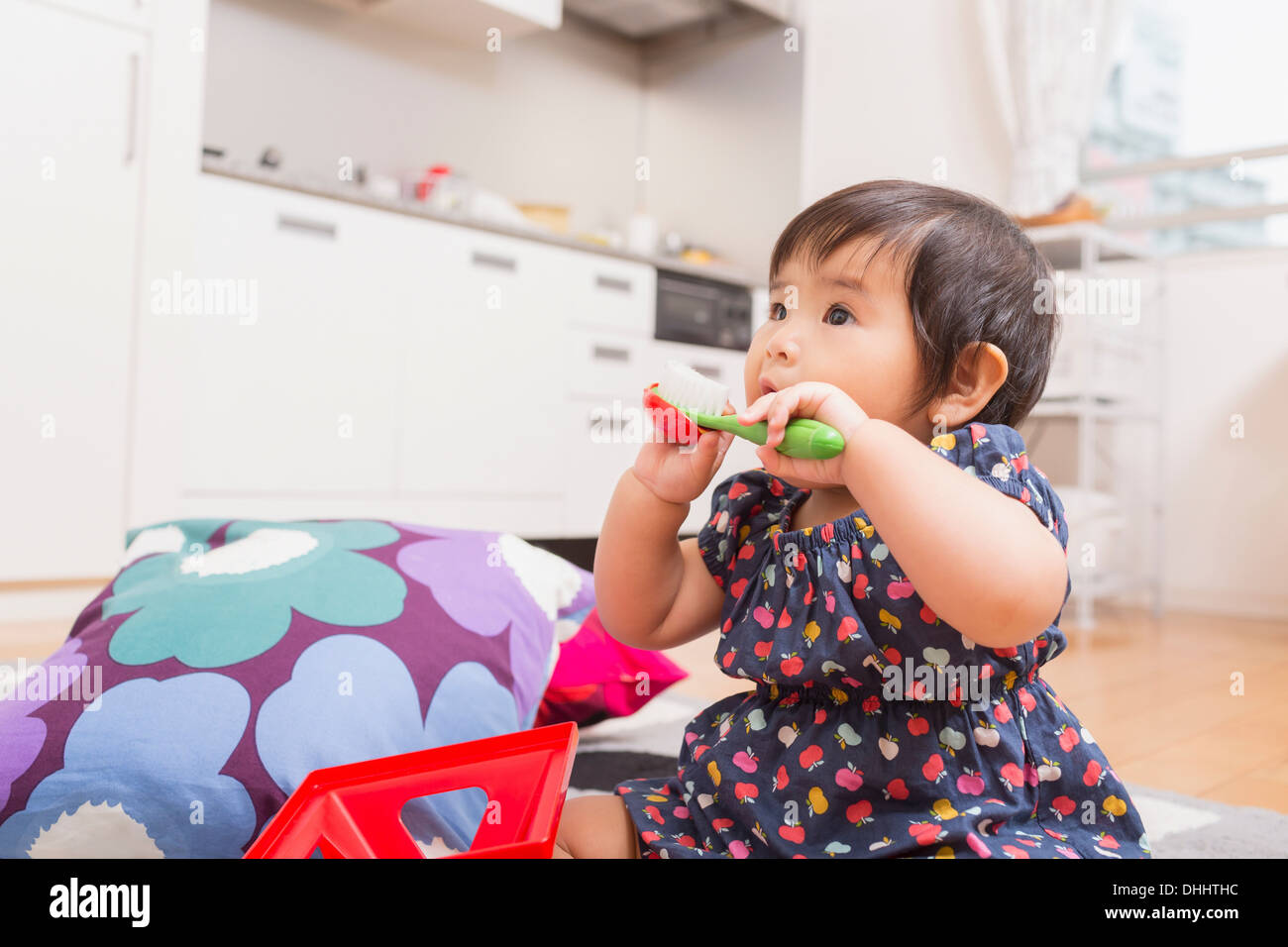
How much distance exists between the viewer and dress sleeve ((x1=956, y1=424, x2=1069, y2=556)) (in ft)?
1.95

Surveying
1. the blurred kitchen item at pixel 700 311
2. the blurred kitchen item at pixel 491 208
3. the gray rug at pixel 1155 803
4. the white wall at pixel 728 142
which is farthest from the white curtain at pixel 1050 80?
the gray rug at pixel 1155 803

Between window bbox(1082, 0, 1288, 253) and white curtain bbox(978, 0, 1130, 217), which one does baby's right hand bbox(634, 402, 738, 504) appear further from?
white curtain bbox(978, 0, 1130, 217)

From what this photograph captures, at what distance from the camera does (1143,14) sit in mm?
3105

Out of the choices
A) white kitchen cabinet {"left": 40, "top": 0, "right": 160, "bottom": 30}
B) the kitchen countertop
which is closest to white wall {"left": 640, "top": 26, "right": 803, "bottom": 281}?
the kitchen countertop

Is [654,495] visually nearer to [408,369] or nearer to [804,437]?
[804,437]

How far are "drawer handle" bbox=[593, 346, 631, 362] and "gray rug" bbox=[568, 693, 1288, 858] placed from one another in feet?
5.61

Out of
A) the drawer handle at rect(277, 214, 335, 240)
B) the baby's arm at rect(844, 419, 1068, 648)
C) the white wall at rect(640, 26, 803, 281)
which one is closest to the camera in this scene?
the baby's arm at rect(844, 419, 1068, 648)

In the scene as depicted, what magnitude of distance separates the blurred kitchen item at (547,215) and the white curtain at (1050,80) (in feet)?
4.35

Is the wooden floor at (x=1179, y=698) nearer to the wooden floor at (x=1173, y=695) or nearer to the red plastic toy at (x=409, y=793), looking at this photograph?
the wooden floor at (x=1173, y=695)

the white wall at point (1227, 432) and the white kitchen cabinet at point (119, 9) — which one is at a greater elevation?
the white kitchen cabinet at point (119, 9)

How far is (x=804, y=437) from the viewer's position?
57 cm

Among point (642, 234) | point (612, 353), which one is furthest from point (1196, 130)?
point (612, 353)

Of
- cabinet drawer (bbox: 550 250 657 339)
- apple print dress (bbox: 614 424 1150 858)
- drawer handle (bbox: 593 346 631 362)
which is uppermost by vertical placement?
cabinet drawer (bbox: 550 250 657 339)

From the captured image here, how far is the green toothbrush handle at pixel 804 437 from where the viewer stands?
56cm
